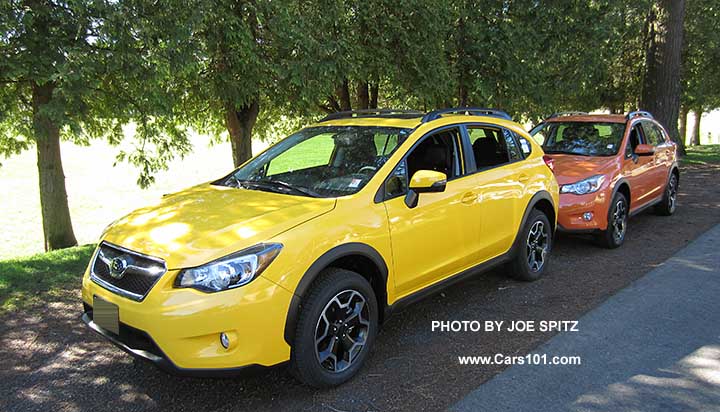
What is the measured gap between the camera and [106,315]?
3316 mm

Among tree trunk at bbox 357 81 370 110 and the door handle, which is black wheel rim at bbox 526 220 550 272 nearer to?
the door handle

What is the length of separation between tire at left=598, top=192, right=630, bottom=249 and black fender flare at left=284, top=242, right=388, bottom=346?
4.27 m

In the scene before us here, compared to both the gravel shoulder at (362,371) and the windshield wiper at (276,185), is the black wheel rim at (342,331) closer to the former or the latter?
the gravel shoulder at (362,371)

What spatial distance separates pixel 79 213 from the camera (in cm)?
2078

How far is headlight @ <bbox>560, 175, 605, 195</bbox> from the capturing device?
6746mm

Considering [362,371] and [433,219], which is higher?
[433,219]

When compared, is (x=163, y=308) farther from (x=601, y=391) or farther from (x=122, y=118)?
(x=122, y=118)

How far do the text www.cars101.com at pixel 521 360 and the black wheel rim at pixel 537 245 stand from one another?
1802 millimetres

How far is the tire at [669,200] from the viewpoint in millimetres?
8828

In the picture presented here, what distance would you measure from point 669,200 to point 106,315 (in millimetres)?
8814

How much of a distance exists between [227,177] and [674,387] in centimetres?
384

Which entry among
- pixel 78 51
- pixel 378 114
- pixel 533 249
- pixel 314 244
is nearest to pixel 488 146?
pixel 378 114

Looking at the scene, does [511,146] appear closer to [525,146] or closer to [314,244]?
[525,146]

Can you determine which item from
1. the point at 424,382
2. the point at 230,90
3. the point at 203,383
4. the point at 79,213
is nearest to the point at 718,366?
the point at 424,382
